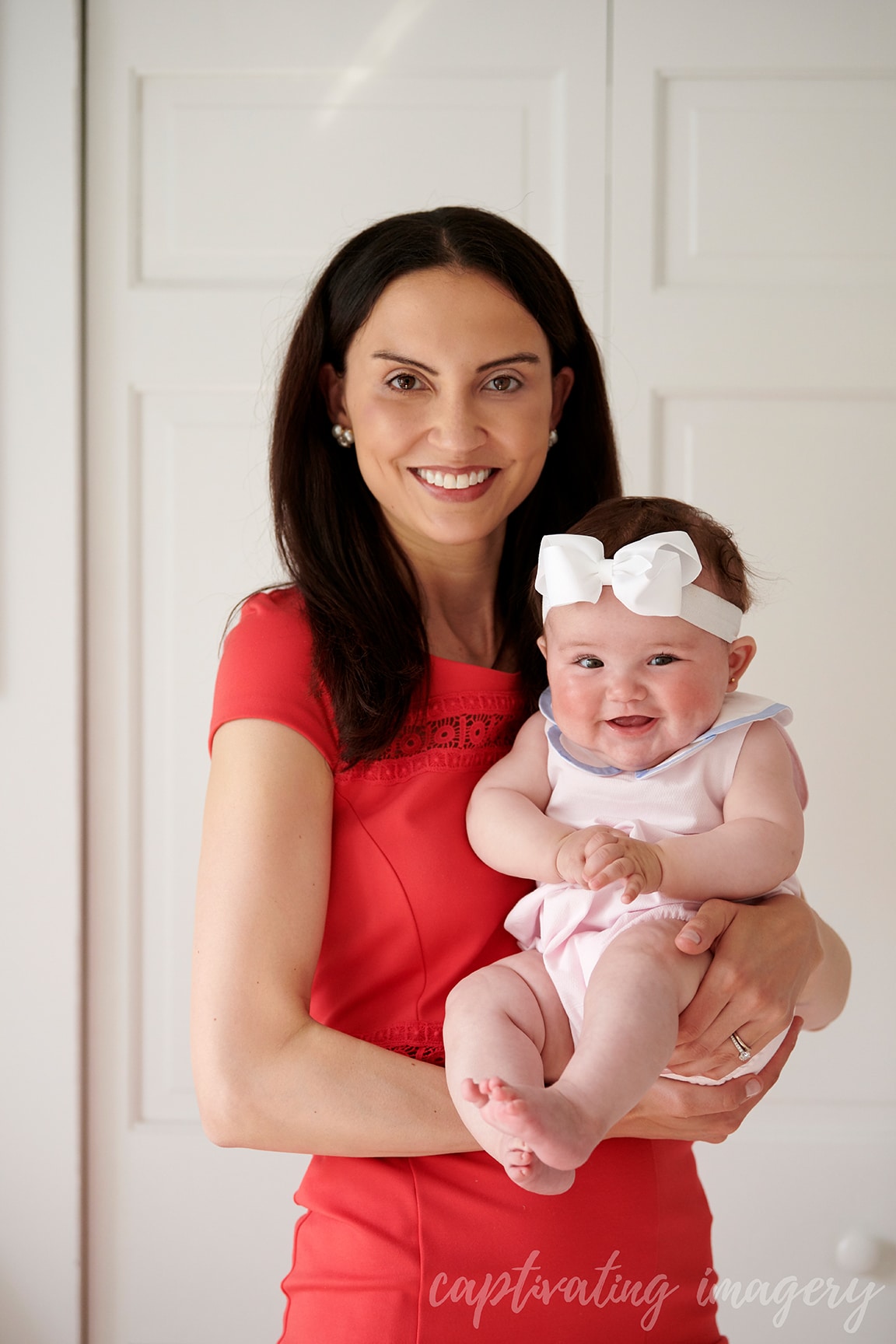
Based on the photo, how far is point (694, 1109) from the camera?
43.4 inches

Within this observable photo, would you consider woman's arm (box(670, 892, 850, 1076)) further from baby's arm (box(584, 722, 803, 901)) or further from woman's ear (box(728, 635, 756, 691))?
woman's ear (box(728, 635, 756, 691))

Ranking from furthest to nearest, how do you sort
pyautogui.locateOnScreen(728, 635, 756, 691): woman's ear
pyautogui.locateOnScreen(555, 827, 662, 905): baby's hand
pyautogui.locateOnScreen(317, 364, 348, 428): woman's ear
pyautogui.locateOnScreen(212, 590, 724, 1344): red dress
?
1. pyautogui.locateOnScreen(317, 364, 348, 428): woman's ear
2. pyautogui.locateOnScreen(728, 635, 756, 691): woman's ear
3. pyautogui.locateOnScreen(212, 590, 724, 1344): red dress
4. pyautogui.locateOnScreen(555, 827, 662, 905): baby's hand

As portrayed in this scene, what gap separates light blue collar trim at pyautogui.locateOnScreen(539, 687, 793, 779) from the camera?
1179 mm

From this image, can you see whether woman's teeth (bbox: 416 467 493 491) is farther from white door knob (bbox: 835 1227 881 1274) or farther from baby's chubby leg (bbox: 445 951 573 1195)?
white door knob (bbox: 835 1227 881 1274)

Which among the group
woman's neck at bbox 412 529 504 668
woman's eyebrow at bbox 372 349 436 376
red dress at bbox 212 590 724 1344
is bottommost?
red dress at bbox 212 590 724 1344

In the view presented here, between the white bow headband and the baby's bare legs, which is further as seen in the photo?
the white bow headband

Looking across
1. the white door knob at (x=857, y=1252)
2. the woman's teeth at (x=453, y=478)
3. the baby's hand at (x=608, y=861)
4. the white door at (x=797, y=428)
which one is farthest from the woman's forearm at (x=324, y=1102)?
the white door knob at (x=857, y=1252)

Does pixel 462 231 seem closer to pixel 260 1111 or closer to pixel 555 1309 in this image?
pixel 260 1111

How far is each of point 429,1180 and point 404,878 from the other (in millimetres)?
309

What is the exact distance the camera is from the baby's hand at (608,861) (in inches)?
40.1

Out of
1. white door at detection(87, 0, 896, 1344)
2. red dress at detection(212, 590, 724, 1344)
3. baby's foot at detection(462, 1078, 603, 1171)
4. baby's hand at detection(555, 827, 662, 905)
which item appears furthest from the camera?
white door at detection(87, 0, 896, 1344)

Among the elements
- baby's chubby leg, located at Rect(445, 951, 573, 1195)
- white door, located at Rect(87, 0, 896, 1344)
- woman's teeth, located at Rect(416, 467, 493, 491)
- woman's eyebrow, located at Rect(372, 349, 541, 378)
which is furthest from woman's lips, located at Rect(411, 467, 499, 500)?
white door, located at Rect(87, 0, 896, 1344)

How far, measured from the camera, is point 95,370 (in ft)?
7.22

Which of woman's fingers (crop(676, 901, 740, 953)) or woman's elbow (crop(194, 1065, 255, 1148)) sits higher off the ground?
woman's fingers (crop(676, 901, 740, 953))
